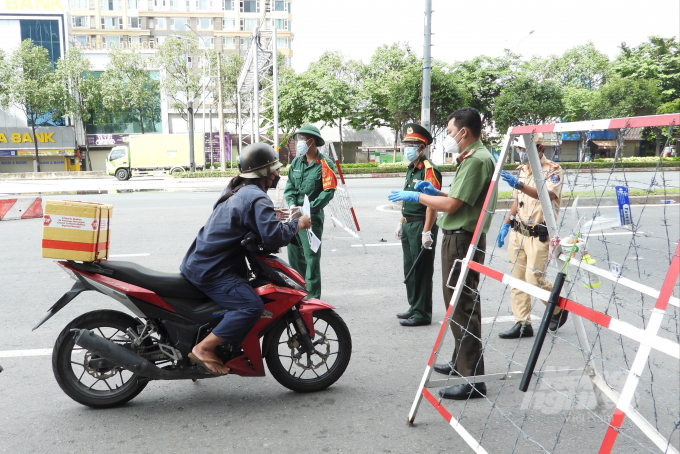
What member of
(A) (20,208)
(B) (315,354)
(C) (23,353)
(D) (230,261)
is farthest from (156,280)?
(A) (20,208)

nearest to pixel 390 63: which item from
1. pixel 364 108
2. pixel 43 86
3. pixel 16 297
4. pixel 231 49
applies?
pixel 364 108

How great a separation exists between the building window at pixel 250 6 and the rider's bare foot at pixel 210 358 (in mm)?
67165

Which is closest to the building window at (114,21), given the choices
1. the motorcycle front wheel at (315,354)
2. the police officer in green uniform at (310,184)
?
the police officer in green uniform at (310,184)

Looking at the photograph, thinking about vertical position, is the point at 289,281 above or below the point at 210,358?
above

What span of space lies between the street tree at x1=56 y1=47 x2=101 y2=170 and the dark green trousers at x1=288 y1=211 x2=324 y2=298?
140ft

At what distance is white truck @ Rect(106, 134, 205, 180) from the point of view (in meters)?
32.7

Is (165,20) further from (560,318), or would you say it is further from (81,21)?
(560,318)

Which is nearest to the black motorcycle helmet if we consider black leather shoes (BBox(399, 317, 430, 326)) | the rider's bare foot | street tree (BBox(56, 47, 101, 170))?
the rider's bare foot

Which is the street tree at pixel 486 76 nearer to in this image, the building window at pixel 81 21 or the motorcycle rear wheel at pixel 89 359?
the motorcycle rear wheel at pixel 89 359

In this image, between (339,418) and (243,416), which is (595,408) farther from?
(243,416)

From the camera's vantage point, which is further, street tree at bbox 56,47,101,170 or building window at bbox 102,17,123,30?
building window at bbox 102,17,123,30

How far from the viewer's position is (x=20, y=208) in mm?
12148

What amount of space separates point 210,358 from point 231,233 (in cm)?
76

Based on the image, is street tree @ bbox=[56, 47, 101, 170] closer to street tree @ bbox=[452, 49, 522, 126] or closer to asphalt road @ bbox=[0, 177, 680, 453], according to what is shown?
street tree @ bbox=[452, 49, 522, 126]
